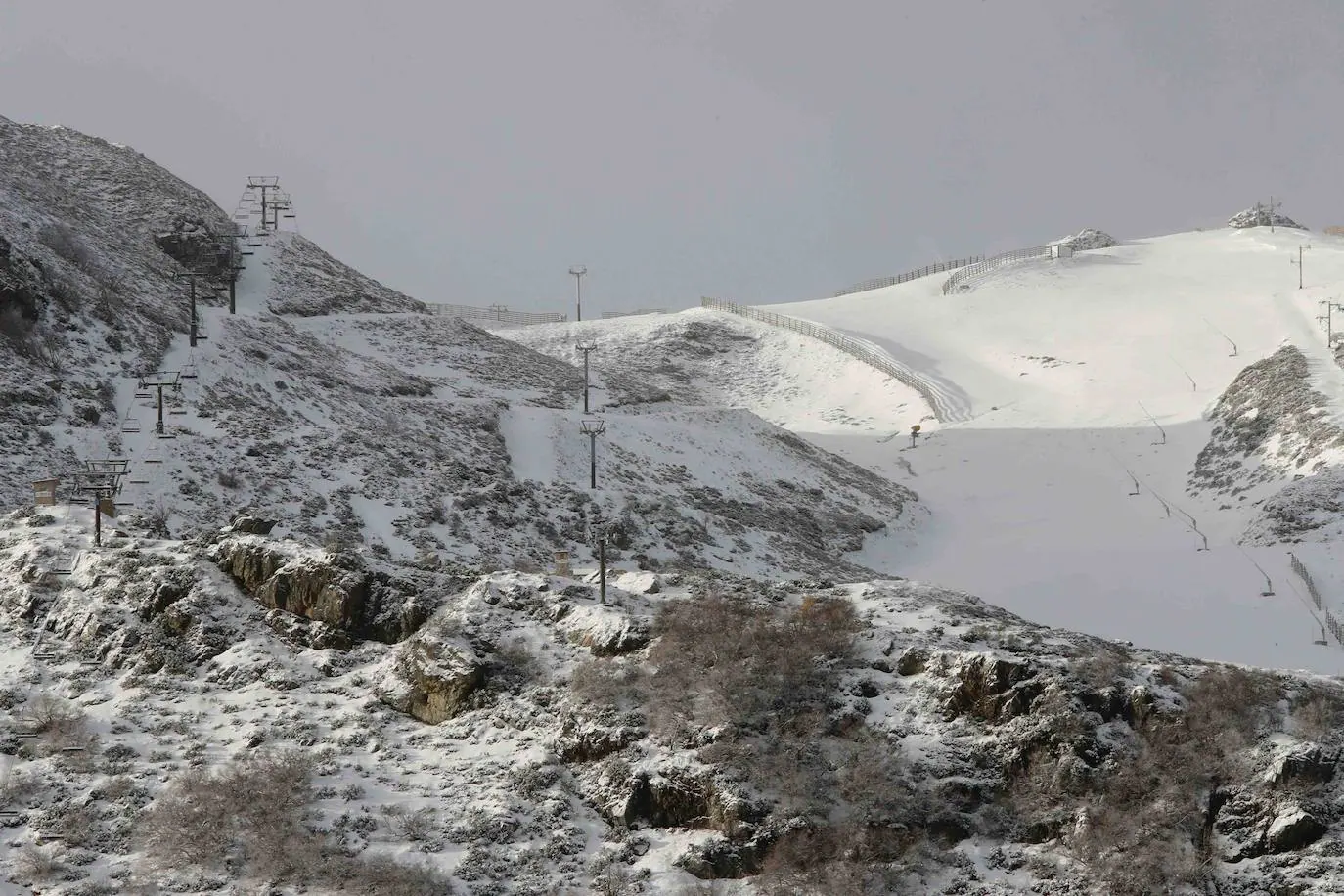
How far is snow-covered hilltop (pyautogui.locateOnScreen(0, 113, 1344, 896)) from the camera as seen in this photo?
59.4ft

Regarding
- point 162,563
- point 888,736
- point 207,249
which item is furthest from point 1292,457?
point 207,249

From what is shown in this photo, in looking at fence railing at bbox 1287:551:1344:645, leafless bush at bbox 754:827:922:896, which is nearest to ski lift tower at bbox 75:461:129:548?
leafless bush at bbox 754:827:922:896

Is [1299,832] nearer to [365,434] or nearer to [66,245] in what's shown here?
[365,434]

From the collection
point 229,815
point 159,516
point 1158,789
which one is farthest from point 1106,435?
point 229,815

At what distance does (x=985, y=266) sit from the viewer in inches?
4240

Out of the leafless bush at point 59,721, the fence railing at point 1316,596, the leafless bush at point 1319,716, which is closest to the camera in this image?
the leafless bush at point 1319,716

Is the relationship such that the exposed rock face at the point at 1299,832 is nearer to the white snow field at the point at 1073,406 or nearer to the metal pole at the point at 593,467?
the white snow field at the point at 1073,406

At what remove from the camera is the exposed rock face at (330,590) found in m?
23.9

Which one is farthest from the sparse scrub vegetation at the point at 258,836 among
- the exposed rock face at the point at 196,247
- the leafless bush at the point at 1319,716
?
the exposed rock face at the point at 196,247

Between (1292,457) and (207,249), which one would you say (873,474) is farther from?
(207,249)

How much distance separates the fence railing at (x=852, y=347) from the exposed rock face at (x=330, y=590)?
4843 centimetres

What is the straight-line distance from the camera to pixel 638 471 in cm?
4684

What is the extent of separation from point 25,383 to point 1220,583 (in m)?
36.3

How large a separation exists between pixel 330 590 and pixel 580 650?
512 cm
